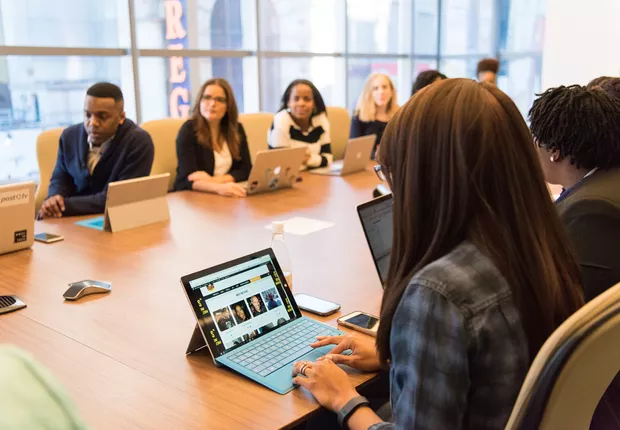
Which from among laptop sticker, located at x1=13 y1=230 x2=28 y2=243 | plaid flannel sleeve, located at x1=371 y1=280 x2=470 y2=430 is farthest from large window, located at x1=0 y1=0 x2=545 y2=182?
plaid flannel sleeve, located at x1=371 y1=280 x2=470 y2=430

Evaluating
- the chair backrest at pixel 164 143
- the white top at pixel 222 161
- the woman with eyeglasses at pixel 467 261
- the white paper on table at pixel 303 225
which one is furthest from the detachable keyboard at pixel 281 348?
the chair backrest at pixel 164 143

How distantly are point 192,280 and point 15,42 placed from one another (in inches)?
141

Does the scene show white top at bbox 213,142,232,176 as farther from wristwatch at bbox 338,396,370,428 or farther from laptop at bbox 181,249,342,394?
wristwatch at bbox 338,396,370,428

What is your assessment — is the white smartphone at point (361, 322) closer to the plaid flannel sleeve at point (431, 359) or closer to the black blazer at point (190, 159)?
the plaid flannel sleeve at point (431, 359)

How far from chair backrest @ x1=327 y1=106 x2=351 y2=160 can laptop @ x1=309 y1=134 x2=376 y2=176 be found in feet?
3.78

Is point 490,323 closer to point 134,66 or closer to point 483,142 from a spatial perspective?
point 483,142

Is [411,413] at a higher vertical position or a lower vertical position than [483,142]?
lower

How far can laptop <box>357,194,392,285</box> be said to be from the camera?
1689mm

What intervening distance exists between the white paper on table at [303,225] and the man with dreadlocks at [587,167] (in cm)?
103

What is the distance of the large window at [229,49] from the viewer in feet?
14.4

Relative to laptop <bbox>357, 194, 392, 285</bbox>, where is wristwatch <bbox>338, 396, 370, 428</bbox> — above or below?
below

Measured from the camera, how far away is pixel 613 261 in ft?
4.51

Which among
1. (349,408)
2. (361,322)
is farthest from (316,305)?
(349,408)

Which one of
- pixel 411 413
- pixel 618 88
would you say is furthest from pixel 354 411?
pixel 618 88
